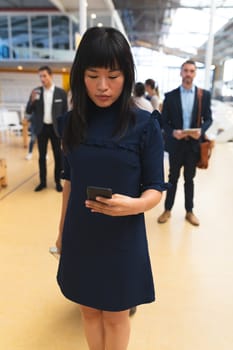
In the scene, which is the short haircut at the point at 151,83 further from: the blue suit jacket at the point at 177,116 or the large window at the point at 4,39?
the large window at the point at 4,39

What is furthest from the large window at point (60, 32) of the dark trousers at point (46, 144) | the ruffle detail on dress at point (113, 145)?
the ruffle detail on dress at point (113, 145)

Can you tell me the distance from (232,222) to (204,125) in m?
1.12

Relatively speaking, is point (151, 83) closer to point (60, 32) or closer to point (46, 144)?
point (46, 144)

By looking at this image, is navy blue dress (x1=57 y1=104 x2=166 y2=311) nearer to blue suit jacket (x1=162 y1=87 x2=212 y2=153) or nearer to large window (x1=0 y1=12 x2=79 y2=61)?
blue suit jacket (x1=162 y1=87 x2=212 y2=153)

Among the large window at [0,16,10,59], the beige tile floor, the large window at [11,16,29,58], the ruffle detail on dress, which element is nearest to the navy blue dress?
the ruffle detail on dress

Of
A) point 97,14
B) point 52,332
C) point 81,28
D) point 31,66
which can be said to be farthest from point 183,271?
point 31,66

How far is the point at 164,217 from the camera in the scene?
3.57 metres

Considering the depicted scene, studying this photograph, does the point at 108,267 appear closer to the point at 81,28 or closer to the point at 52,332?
the point at 52,332

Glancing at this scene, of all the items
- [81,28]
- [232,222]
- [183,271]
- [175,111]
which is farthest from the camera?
[81,28]

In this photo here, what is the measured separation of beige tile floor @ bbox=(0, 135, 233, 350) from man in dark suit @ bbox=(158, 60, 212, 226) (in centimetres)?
50

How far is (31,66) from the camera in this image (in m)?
12.6

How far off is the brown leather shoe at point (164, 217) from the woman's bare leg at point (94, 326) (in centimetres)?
218

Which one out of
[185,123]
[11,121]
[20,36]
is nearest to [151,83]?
[185,123]

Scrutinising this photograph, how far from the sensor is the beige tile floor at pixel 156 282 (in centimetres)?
189
